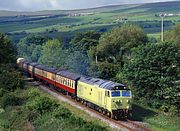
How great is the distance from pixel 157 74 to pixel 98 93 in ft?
40.5

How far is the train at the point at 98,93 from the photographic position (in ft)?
140

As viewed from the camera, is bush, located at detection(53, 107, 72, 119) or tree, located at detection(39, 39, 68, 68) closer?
bush, located at detection(53, 107, 72, 119)

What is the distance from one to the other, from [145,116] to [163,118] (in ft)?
7.58

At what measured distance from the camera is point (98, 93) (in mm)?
46094

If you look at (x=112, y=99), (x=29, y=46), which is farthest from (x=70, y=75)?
(x=29, y=46)

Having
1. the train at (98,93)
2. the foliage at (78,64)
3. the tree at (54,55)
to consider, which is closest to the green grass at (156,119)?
the train at (98,93)

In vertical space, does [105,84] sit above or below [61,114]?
above

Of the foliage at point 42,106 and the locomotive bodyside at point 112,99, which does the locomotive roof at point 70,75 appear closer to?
the locomotive bodyside at point 112,99

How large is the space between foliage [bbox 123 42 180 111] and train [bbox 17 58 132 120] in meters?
7.31

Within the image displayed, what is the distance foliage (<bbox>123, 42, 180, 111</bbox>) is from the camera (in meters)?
53.4

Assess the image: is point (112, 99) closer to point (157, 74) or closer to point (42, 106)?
point (42, 106)

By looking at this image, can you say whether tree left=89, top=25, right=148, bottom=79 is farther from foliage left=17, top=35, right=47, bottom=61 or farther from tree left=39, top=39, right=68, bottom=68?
foliage left=17, top=35, right=47, bottom=61

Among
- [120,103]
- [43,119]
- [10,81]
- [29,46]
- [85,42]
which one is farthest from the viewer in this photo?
[29,46]

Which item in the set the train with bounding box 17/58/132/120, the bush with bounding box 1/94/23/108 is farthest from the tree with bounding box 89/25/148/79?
the bush with bounding box 1/94/23/108
